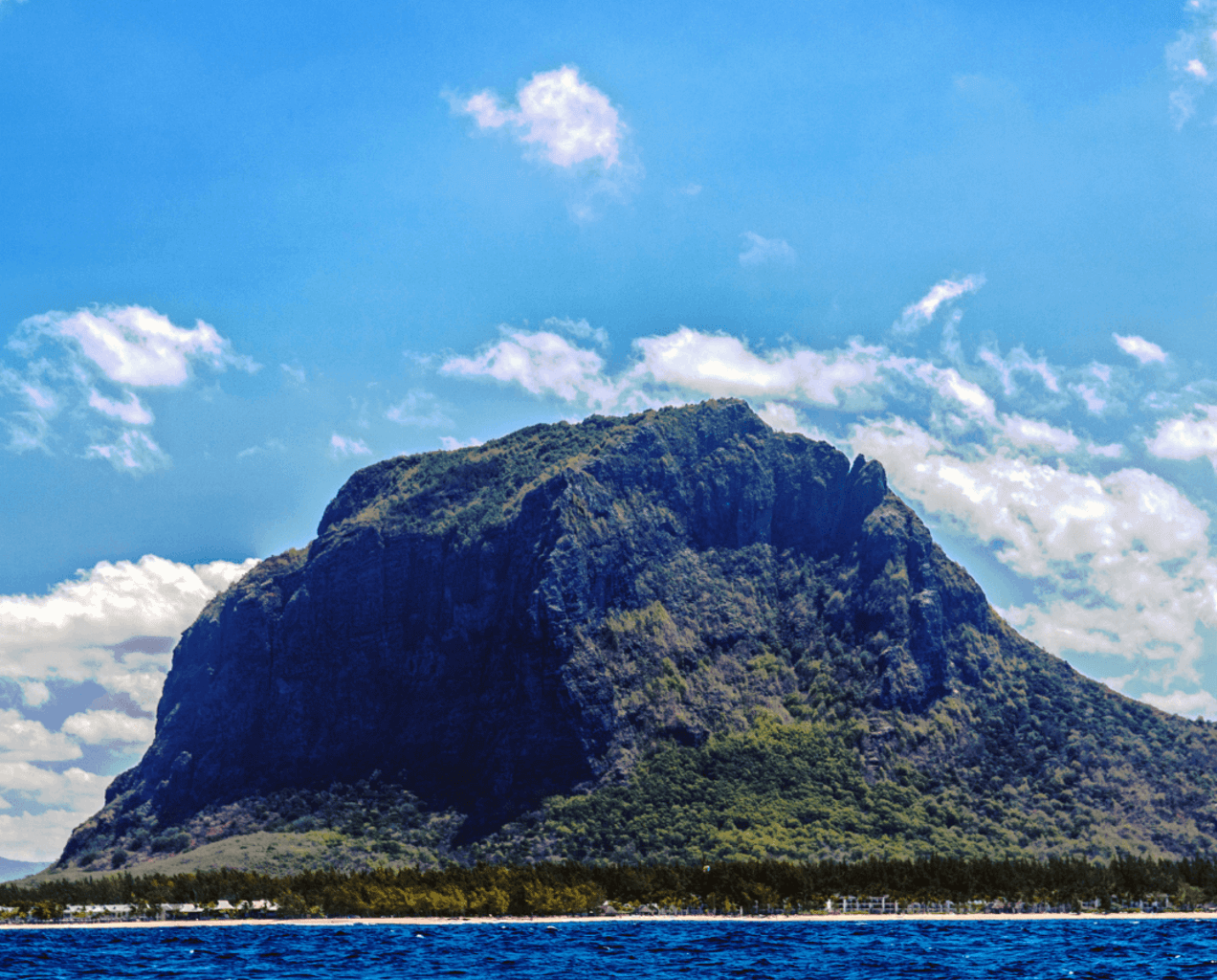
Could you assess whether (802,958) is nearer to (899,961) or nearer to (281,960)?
(899,961)

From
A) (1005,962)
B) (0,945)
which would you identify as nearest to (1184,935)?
(1005,962)

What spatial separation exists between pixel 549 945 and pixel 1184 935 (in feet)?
282

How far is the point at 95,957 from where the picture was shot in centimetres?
16488

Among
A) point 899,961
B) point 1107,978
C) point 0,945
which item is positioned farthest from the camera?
point 0,945

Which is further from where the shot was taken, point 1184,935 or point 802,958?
point 1184,935

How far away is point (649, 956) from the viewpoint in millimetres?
157375

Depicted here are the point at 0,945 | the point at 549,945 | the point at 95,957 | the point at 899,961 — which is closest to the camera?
the point at 899,961

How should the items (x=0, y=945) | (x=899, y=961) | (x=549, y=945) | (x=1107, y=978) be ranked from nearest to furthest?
(x=1107, y=978) → (x=899, y=961) → (x=549, y=945) → (x=0, y=945)

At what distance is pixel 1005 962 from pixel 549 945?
5867cm

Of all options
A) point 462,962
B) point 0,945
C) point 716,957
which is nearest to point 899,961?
point 716,957

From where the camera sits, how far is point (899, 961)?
148 meters

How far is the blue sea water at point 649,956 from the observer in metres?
137

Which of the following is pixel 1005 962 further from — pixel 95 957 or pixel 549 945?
pixel 95 957

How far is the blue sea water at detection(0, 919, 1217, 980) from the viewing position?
137375mm
